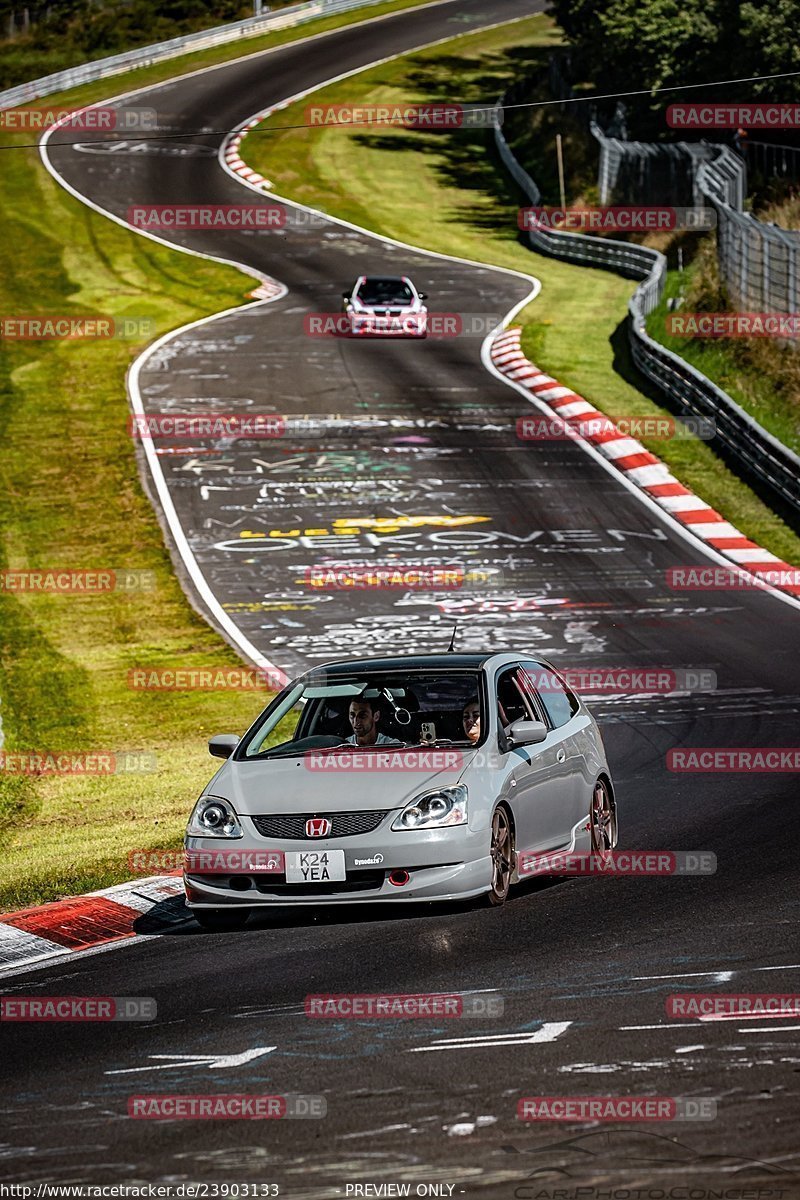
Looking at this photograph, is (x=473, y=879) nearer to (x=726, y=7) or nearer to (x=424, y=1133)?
(x=424, y=1133)

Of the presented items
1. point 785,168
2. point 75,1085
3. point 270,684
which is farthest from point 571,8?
point 75,1085

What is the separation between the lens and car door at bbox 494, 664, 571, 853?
10.5 metres

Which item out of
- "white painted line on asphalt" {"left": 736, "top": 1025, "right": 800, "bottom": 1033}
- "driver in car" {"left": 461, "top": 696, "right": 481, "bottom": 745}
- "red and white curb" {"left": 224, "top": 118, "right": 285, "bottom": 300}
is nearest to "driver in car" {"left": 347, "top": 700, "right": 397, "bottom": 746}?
"driver in car" {"left": 461, "top": 696, "right": 481, "bottom": 745}

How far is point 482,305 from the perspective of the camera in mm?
44406

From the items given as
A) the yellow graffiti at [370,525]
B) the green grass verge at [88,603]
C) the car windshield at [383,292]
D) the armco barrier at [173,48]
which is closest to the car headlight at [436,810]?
the green grass verge at [88,603]

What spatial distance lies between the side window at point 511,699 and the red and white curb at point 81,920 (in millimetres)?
2319

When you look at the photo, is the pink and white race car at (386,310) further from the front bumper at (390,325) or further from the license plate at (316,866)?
the license plate at (316,866)

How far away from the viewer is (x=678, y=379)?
32.8 m

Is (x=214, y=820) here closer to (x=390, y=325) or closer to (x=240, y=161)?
(x=390, y=325)

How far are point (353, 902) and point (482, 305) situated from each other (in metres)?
35.8

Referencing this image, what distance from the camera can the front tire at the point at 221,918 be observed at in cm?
1004

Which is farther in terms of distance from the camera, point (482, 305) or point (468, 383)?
point (482, 305)

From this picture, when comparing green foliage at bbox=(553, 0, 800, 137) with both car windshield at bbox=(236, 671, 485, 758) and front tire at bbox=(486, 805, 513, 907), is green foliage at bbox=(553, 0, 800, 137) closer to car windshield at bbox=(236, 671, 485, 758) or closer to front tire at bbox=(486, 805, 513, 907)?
car windshield at bbox=(236, 671, 485, 758)

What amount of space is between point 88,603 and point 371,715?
45.1 feet
